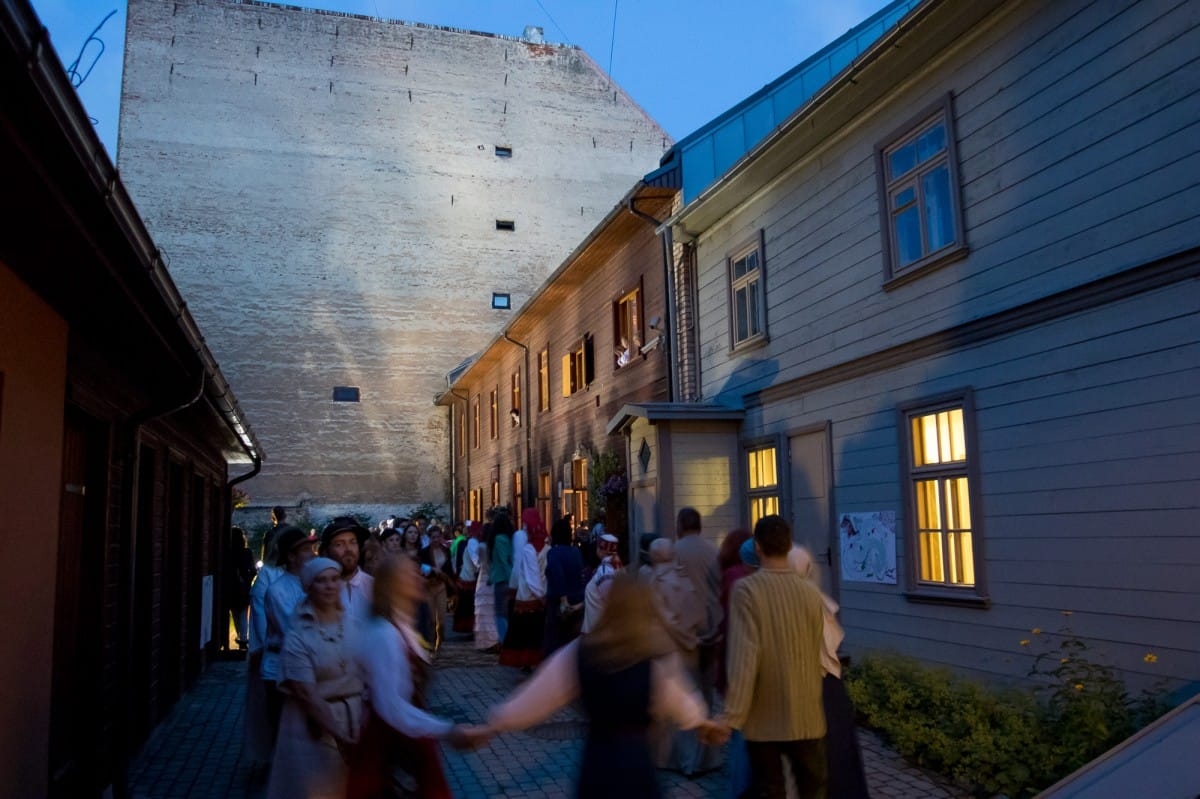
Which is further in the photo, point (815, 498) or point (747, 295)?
point (747, 295)

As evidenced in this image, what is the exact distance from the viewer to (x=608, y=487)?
637 inches

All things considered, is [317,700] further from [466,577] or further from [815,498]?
[466,577]

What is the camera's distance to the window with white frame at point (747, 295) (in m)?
12.9

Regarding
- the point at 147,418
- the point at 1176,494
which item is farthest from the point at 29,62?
the point at 1176,494

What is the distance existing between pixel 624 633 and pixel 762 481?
383 inches

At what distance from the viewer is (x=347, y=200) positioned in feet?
117

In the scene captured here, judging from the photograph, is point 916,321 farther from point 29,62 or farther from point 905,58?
point 29,62

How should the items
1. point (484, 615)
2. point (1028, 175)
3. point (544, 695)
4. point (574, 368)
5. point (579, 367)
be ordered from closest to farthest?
point (544, 695) → point (1028, 175) → point (484, 615) → point (579, 367) → point (574, 368)

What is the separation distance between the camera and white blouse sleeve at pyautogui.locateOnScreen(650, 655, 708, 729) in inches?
143

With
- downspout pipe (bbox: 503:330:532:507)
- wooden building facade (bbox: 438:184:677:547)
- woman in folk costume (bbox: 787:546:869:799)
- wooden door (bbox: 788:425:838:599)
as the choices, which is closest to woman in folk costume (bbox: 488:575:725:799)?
woman in folk costume (bbox: 787:546:869:799)

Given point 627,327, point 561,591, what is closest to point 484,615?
point 561,591

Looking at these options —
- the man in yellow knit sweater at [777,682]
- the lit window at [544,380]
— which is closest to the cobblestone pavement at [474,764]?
the man in yellow knit sweater at [777,682]

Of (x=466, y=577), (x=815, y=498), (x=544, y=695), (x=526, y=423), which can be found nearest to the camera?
(x=544, y=695)

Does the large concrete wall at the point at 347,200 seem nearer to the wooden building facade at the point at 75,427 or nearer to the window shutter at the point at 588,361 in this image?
the window shutter at the point at 588,361
